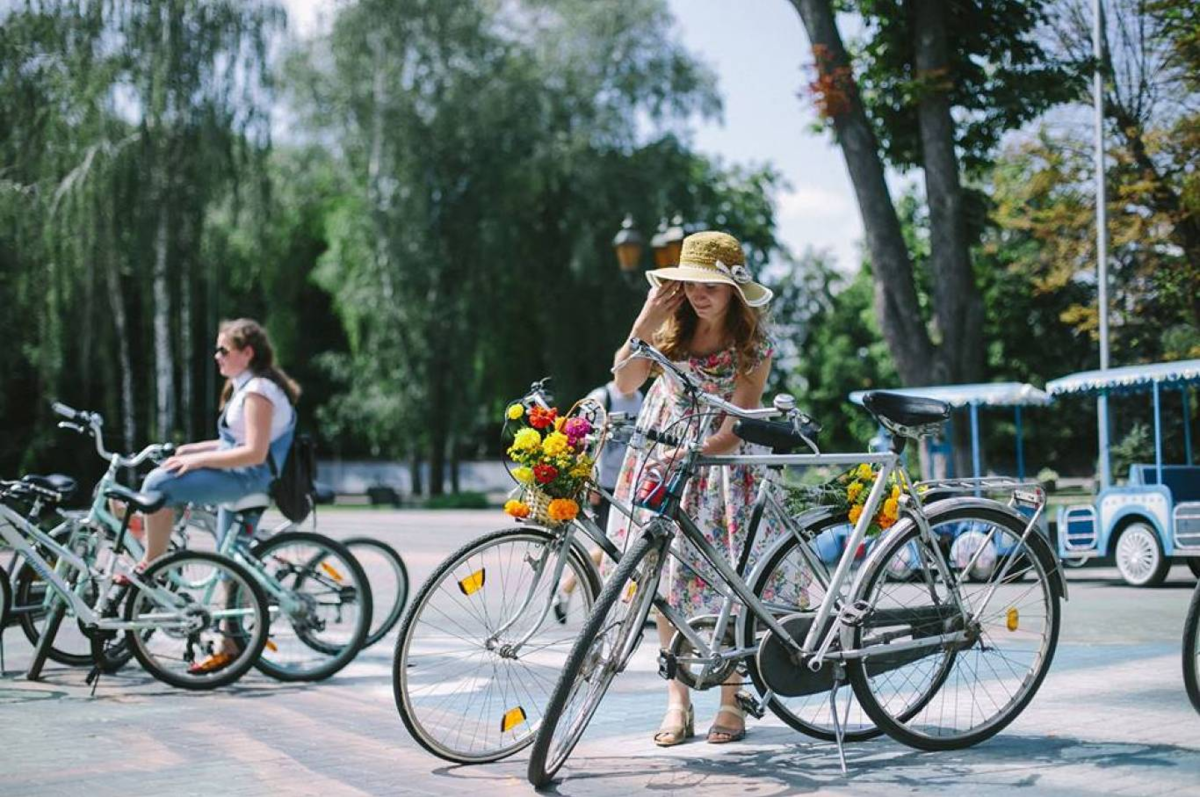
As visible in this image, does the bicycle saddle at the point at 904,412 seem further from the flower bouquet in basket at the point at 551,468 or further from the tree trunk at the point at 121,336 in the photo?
the tree trunk at the point at 121,336

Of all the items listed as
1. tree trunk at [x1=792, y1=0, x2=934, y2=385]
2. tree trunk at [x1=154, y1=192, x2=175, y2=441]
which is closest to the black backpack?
tree trunk at [x1=792, y1=0, x2=934, y2=385]

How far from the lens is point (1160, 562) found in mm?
13648

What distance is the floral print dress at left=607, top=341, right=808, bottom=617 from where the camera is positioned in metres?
5.17

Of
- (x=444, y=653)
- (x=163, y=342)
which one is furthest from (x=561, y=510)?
(x=163, y=342)

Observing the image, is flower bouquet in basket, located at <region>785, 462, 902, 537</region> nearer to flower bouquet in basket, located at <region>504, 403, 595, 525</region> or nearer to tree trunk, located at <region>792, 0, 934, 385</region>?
flower bouquet in basket, located at <region>504, 403, 595, 525</region>

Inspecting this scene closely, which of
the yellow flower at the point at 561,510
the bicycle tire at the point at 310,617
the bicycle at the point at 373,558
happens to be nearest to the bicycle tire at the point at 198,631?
the bicycle tire at the point at 310,617

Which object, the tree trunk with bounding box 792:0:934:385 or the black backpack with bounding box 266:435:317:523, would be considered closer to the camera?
the black backpack with bounding box 266:435:317:523

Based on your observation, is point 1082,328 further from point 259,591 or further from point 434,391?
point 259,591

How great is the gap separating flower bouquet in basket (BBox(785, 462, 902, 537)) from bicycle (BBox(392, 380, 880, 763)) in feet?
0.96

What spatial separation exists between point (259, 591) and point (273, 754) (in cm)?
167

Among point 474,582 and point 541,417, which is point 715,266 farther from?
point 474,582

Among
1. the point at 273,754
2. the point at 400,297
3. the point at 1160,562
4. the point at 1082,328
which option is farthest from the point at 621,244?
the point at 400,297

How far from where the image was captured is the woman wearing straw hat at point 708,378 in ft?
Result: 17.6

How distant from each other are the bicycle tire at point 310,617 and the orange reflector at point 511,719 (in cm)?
266
